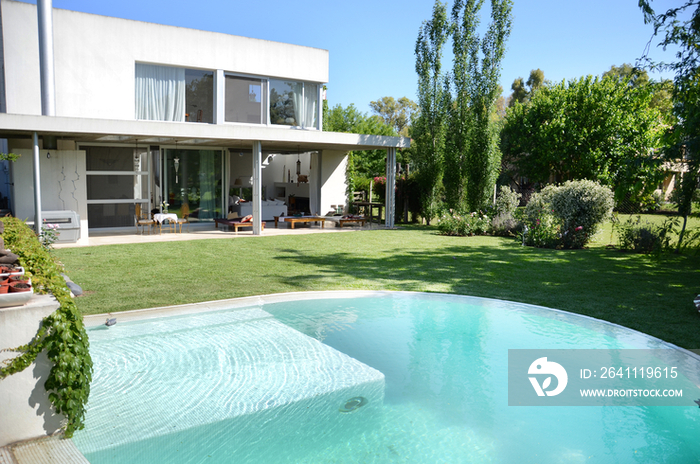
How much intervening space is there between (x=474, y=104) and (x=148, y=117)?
1213 centimetres

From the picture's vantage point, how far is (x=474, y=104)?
65.9ft

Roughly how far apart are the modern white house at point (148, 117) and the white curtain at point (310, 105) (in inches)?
1.9

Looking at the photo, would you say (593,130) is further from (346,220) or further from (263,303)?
(263,303)

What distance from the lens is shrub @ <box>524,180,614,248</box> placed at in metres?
14.4

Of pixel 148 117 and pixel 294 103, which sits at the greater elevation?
pixel 294 103

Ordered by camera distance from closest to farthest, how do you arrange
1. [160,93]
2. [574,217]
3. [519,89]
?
[574,217]
[160,93]
[519,89]

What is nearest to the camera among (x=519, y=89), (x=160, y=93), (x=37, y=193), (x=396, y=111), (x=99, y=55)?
(x=37, y=193)

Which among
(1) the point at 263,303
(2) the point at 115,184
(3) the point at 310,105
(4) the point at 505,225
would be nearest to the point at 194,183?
(2) the point at 115,184

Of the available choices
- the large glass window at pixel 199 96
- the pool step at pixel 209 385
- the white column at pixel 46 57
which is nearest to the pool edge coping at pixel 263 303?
the pool step at pixel 209 385

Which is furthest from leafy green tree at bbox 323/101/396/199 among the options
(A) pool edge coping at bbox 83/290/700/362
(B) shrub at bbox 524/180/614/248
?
(A) pool edge coping at bbox 83/290/700/362

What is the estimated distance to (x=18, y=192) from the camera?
13680 mm

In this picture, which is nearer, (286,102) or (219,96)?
(219,96)

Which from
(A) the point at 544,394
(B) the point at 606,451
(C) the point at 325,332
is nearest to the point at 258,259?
(C) the point at 325,332

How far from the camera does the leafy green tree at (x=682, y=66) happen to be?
8281mm
